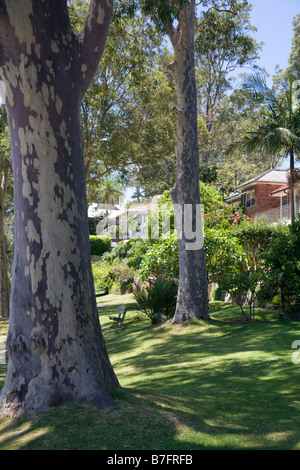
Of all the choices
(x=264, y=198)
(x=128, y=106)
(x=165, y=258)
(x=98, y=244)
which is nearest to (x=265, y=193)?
(x=264, y=198)

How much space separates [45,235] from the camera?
5.09 m

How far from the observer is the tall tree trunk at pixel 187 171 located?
12547 mm

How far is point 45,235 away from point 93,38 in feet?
8.58

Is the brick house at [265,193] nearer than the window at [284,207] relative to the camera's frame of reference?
No

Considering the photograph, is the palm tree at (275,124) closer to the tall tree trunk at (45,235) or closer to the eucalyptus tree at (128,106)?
the eucalyptus tree at (128,106)

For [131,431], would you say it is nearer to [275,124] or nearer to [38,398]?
[38,398]

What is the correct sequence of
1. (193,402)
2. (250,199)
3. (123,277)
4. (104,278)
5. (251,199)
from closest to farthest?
(193,402)
(123,277)
(104,278)
(251,199)
(250,199)

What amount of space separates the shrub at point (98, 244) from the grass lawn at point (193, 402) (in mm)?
31690

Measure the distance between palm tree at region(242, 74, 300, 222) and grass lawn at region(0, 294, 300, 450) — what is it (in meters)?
13.6

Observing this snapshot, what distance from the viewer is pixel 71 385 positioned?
4.97 meters

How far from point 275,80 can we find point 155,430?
48085 millimetres

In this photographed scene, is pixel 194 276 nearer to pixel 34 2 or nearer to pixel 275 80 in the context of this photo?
pixel 34 2

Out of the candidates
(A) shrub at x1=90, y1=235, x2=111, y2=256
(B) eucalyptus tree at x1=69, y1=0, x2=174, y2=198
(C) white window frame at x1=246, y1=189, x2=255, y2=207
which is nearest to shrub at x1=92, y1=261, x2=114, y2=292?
(B) eucalyptus tree at x1=69, y1=0, x2=174, y2=198

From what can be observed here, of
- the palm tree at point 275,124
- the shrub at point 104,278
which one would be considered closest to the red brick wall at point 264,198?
the palm tree at point 275,124
